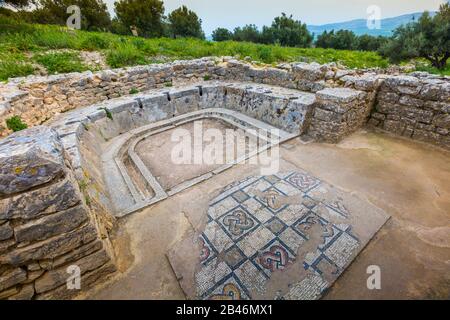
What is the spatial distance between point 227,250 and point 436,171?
368 cm

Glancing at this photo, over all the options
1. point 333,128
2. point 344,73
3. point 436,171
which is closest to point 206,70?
point 344,73

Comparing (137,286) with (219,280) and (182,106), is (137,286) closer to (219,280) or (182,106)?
(219,280)

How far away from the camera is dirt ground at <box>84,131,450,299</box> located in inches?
→ 81.4

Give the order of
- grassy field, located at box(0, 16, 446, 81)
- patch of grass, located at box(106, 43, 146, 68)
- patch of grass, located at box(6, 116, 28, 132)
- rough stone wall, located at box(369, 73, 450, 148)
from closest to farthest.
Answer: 1. patch of grass, located at box(6, 116, 28, 132)
2. rough stone wall, located at box(369, 73, 450, 148)
3. grassy field, located at box(0, 16, 446, 81)
4. patch of grass, located at box(106, 43, 146, 68)

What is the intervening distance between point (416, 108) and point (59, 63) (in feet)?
28.3

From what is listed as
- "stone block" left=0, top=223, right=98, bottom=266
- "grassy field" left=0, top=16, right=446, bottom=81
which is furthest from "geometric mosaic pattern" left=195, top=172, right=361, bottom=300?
"grassy field" left=0, top=16, right=446, bottom=81

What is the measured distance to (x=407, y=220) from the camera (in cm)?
266

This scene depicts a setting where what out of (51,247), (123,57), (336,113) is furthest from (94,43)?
(336,113)

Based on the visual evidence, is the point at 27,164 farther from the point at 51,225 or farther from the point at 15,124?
the point at 15,124

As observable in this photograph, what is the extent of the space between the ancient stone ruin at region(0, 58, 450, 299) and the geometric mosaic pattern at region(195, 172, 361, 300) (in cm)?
1

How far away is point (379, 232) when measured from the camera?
2.54 metres

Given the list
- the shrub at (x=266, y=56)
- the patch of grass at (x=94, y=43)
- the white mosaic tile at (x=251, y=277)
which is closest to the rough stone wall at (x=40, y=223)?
the white mosaic tile at (x=251, y=277)

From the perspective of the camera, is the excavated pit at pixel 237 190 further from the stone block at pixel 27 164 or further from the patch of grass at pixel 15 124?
the stone block at pixel 27 164

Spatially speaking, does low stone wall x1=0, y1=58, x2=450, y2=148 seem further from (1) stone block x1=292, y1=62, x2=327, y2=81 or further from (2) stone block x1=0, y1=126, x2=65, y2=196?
(2) stone block x1=0, y1=126, x2=65, y2=196
